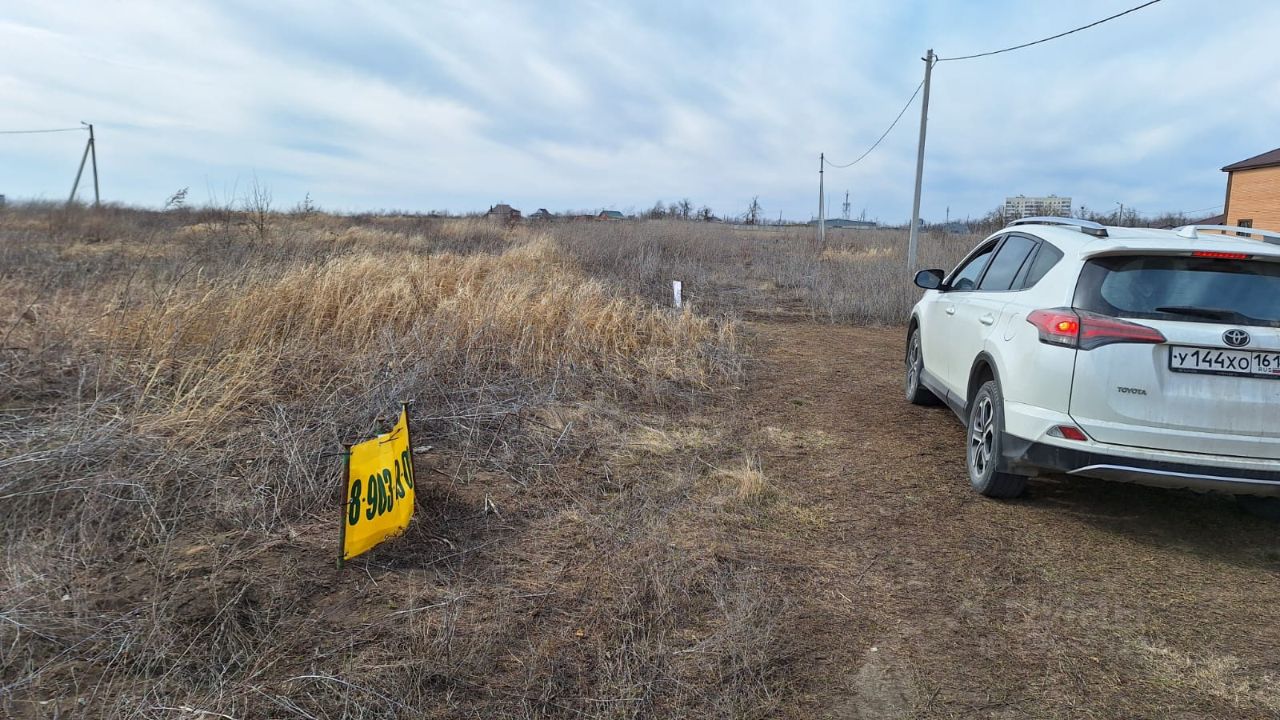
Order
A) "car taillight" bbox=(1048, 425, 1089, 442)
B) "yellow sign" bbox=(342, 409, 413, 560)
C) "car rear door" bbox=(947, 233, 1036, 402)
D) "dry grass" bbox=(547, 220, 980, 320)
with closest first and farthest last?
"yellow sign" bbox=(342, 409, 413, 560) → "car taillight" bbox=(1048, 425, 1089, 442) → "car rear door" bbox=(947, 233, 1036, 402) → "dry grass" bbox=(547, 220, 980, 320)

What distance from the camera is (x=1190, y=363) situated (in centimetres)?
353

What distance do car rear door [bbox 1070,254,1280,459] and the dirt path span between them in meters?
0.69

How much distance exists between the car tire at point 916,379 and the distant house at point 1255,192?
31697 mm

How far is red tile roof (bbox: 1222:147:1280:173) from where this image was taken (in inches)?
1218

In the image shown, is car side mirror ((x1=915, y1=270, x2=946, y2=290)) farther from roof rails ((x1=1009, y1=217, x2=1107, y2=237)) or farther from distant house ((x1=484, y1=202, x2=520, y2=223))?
distant house ((x1=484, y1=202, x2=520, y2=223))

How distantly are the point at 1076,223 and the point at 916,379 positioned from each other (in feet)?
8.09

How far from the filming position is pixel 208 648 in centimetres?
266

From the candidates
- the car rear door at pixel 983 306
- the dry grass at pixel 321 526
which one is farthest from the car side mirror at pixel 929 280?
the dry grass at pixel 321 526

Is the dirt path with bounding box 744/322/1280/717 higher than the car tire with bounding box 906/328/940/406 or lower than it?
lower

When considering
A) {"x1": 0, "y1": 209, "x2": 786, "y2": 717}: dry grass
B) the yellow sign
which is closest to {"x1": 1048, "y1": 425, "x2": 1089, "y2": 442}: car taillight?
{"x1": 0, "y1": 209, "x2": 786, "y2": 717}: dry grass

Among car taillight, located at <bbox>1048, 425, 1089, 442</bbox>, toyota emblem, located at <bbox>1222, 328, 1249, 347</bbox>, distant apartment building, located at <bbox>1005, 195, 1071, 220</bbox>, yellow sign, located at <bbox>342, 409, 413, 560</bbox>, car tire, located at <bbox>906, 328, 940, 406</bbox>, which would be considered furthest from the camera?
distant apartment building, located at <bbox>1005, 195, 1071, 220</bbox>

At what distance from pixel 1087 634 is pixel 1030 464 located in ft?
3.52

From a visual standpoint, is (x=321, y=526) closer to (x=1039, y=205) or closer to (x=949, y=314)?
(x=949, y=314)

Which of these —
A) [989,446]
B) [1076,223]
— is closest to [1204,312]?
[1076,223]
